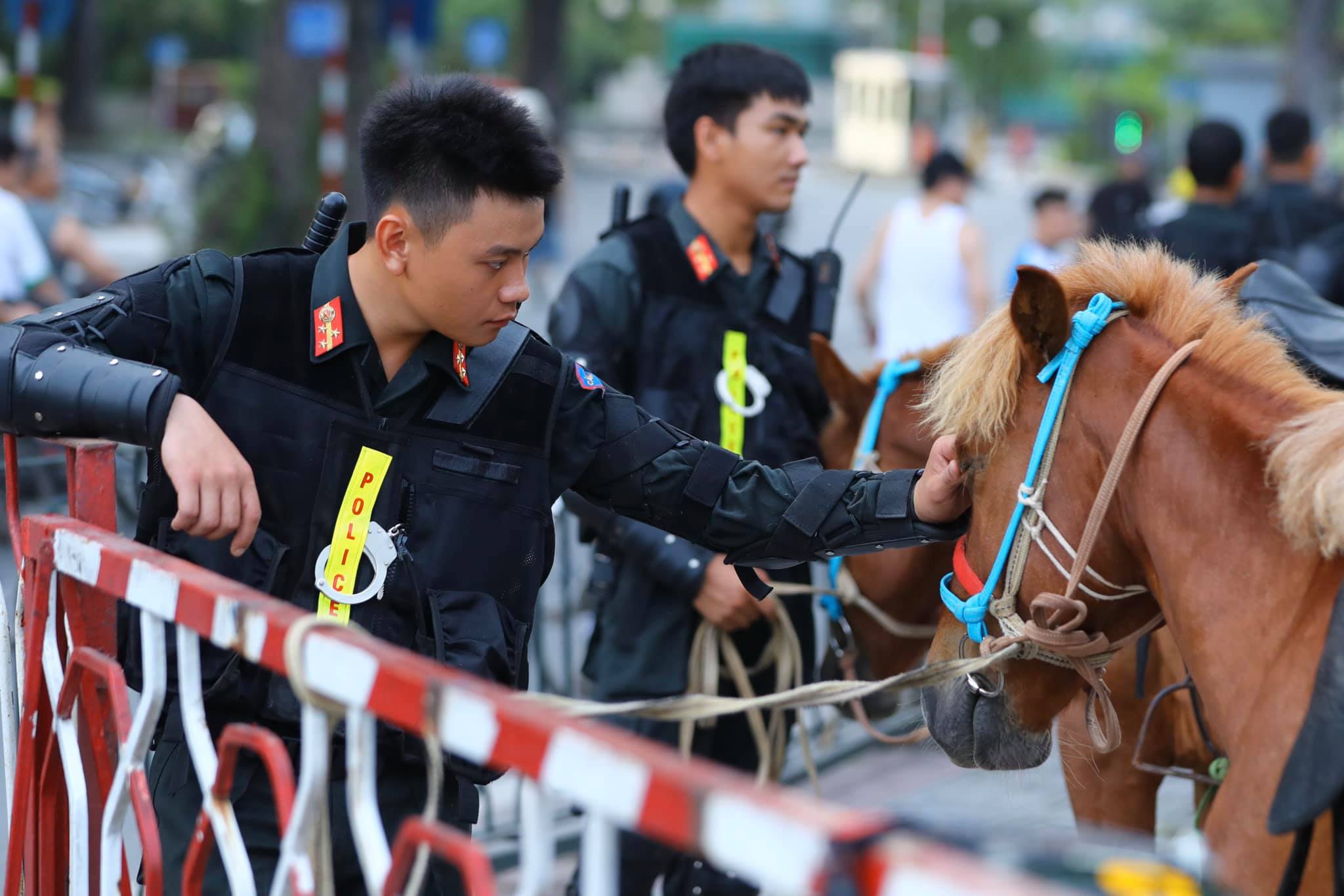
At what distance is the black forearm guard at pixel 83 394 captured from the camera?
218 cm

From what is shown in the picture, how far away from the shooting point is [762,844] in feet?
4.11

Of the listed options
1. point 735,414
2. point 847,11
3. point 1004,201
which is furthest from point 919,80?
point 735,414

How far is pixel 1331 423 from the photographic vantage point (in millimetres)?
2033

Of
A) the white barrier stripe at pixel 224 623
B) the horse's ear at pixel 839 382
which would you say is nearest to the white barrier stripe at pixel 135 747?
the white barrier stripe at pixel 224 623

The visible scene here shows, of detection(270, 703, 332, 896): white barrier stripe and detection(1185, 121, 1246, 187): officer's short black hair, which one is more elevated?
detection(1185, 121, 1246, 187): officer's short black hair

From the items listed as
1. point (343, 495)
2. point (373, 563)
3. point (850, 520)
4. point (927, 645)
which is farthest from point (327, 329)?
point (927, 645)

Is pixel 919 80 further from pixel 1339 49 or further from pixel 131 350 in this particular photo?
pixel 131 350

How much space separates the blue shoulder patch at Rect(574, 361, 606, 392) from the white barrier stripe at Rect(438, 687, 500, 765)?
3.77 ft

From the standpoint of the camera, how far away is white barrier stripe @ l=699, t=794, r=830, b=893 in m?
1.23

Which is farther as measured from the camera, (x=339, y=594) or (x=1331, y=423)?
(x=339, y=594)

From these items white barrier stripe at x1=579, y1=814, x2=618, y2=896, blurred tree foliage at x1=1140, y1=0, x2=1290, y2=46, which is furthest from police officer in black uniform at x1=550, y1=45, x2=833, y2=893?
blurred tree foliage at x1=1140, y1=0, x2=1290, y2=46

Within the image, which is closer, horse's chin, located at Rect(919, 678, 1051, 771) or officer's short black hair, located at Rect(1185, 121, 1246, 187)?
horse's chin, located at Rect(919, 678, 1051, 771)

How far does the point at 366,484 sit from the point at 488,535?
0.22 m

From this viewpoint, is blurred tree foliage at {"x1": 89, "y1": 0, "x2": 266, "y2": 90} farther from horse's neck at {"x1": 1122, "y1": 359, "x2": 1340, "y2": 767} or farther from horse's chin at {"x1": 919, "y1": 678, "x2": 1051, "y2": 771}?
horse's neck at {"x1": 1122, "y1": 359, "x2": 1340, "y2": 767}
